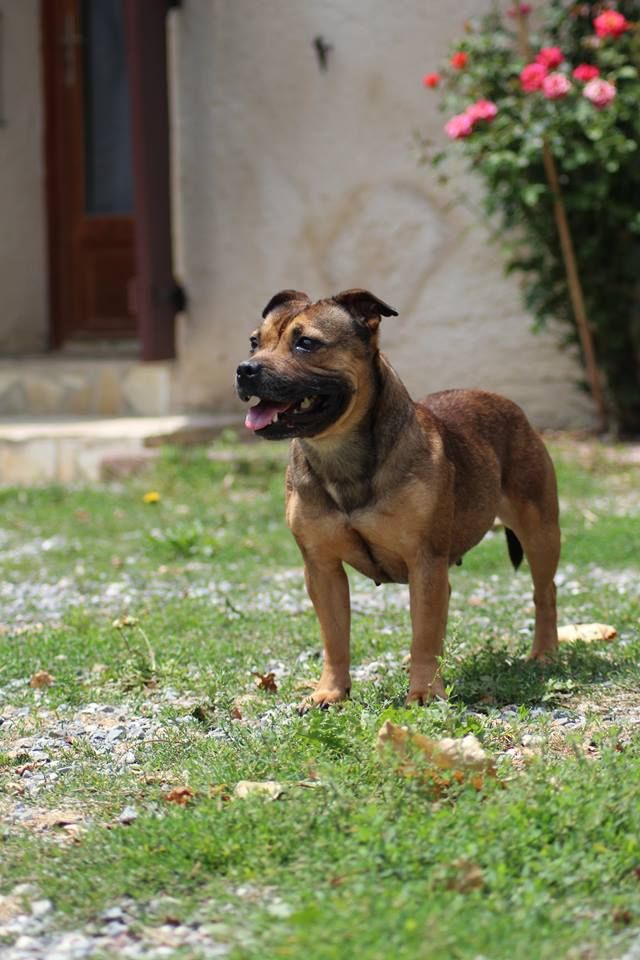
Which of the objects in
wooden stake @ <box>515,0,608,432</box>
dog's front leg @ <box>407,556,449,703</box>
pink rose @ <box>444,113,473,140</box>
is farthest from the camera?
Result: wooden stake @ <box>515,0,608,432</box>


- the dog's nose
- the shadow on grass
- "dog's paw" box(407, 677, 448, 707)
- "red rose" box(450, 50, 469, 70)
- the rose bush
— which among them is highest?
"red rose" box(450, 50, 469, 70)

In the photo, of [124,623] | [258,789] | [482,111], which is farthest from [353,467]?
[482,111]

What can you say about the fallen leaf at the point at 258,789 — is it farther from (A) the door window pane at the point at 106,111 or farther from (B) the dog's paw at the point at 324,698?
(A) the door window pane at the point at 106,111

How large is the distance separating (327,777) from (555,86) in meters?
7.29

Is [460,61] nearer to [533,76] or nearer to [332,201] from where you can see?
[533,76]

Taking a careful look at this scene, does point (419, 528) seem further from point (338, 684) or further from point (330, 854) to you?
point (330, 854)

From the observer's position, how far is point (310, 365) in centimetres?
456

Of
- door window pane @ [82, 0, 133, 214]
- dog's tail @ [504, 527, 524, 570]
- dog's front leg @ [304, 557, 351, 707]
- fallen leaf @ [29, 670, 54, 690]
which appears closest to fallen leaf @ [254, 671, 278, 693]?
dog's front leg @ [304, 557, 351, 707]

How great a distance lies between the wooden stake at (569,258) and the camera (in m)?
10.3

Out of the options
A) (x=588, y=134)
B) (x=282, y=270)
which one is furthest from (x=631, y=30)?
(x=282, y=270)

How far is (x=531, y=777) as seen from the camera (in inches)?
141

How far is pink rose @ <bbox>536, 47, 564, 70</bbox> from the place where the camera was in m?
9.93

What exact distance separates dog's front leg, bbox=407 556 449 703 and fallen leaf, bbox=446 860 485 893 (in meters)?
1.54

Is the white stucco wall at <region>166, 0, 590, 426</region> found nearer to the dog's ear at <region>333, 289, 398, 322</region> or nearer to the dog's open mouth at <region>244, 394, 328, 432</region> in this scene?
the dog's ear at <region>333, 289, 398, 322</region>
